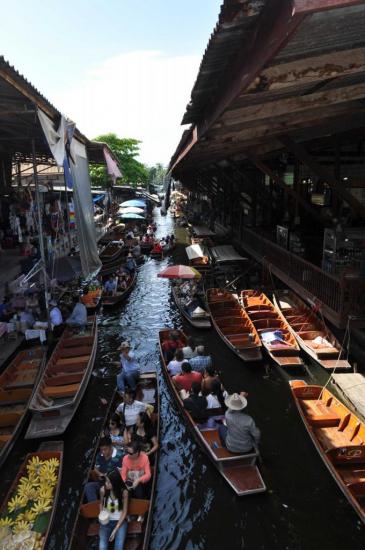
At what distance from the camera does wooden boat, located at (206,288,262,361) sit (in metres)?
12.4

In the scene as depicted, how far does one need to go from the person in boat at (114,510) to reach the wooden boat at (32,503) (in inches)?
38.7

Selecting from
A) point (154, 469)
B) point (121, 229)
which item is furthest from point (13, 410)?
point (121, 229)

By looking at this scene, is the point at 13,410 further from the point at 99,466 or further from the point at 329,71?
the point at 329,71

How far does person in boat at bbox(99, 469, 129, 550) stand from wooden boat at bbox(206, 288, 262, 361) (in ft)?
21.1

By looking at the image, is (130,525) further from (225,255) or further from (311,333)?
(225,255)

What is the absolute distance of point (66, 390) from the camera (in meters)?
10.2

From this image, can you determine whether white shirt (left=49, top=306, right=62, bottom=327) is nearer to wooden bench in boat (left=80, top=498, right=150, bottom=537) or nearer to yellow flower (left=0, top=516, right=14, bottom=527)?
yellow flower (left=0, top=516, right=14, bottom=527)

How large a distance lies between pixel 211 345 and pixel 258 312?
2104 mm

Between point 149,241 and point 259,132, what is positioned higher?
point 259,132

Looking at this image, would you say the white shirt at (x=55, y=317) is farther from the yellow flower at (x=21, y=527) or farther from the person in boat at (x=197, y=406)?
the yellow flower at (x=21, y=527)

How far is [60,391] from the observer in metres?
10.1

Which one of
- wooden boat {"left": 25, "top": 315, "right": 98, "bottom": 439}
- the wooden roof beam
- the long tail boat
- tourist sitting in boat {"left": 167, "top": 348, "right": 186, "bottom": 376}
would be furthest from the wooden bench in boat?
the wooden roof beam

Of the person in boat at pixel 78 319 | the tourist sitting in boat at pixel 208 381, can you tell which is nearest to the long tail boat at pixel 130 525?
the tourist sitting in boat at pixel 208 381

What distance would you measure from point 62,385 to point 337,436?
22.3 feet
